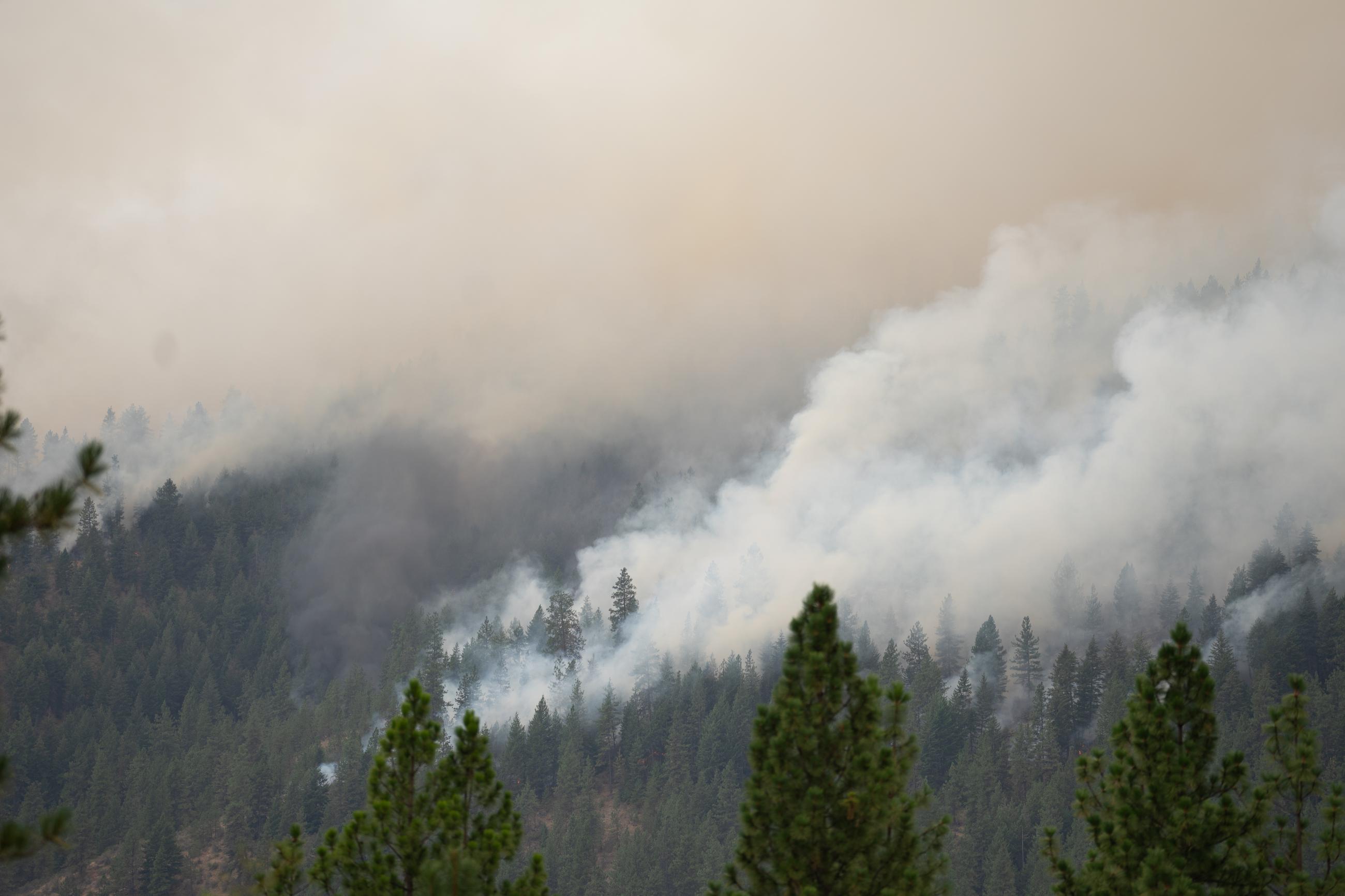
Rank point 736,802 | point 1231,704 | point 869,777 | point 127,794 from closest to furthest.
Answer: point 869,777 < point 1231,704 < point 736,802 < point 127,794

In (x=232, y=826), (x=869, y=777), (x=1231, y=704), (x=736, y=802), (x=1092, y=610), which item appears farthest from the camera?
(x=1092, y=610)

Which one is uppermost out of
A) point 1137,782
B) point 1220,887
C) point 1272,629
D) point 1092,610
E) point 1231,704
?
point 1092,610

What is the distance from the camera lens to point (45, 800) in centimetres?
18788

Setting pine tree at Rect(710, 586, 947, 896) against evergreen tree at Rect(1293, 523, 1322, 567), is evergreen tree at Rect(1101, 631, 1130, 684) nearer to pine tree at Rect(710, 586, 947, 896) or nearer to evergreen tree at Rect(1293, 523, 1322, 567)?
evergreen tree at Rect(1293, 523, 1322, 567)

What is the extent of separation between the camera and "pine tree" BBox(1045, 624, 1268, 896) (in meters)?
25.8

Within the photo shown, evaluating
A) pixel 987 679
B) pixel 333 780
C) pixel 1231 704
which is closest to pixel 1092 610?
pixel 987 679

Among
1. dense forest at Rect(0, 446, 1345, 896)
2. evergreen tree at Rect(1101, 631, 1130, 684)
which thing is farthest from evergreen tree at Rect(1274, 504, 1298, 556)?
evergreen tree at Rect(1101, 631, 1130, 684)

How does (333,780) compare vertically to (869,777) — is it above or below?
above

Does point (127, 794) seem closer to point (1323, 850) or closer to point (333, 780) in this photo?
point (333, 780)

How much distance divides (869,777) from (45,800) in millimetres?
208179

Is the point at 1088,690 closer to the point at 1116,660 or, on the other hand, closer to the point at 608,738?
the point at 1116,660

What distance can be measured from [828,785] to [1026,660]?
15918 cm

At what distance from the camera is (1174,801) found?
26.3 m

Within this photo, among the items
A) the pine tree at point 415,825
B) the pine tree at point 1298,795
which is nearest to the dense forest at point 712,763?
the pine tree at point 1298,795
